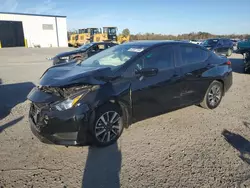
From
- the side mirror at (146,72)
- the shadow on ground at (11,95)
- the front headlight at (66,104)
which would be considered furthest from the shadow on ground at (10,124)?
the side mirror at (146,72)

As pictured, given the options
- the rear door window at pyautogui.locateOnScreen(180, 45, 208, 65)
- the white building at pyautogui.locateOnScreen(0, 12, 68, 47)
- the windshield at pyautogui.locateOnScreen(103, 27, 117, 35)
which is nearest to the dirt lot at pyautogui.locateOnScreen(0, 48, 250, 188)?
the rear door window at pyautogui.locateOnScreen(180, 45, 208, 65)

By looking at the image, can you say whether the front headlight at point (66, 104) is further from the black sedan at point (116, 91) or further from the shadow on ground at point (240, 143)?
the shadow on ground at point (240, 143)

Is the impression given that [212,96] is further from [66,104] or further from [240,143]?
[66,104]

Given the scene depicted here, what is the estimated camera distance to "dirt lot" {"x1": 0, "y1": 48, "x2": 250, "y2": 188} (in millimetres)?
2705

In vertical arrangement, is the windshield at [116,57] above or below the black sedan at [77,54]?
above

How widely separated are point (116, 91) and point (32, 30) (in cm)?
3835

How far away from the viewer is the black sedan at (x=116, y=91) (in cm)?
312

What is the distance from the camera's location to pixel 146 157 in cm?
321

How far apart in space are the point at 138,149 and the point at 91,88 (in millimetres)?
1243

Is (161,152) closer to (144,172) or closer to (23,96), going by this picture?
(144,172)

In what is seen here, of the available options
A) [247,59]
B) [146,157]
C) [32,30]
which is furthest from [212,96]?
[32,30]

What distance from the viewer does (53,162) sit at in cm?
311

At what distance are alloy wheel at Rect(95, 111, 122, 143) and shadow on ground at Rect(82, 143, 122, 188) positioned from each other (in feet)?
0.56

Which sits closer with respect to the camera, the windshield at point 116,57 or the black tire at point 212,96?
the windshield at point 116,57
